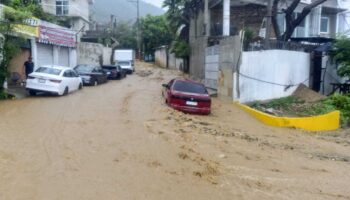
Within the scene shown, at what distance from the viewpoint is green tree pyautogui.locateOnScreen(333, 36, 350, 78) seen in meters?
25.9

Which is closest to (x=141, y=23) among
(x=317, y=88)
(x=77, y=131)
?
(x=317, y=88)

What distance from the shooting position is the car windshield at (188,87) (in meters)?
20.3

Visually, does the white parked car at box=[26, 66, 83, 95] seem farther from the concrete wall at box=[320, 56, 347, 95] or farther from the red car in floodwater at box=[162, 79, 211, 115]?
the concrete wall at box=[320, 56, 347, 95]

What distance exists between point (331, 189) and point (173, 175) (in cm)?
342

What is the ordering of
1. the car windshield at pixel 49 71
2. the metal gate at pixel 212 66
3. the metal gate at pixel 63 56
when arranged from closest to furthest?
the car windshield at pixel 49 71 → the metal gate at pixel 212 66 → the metal gate at pixel 63 56

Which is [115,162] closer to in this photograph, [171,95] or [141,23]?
[171,95]

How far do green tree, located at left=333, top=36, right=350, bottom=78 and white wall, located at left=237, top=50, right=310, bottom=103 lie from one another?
2.07m

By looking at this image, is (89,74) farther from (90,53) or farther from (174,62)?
(174,62)

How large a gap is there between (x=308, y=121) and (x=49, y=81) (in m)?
12.1

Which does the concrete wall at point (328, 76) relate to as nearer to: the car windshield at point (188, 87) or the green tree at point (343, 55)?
the green tree at point (343, 55)

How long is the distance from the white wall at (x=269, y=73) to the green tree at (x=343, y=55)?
2071mm

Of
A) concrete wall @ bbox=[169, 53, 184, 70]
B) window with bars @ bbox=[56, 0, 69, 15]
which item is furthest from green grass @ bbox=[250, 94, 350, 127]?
window with bars @ bbox=[56, 0, 69, 15]

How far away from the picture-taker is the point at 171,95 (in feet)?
64.9

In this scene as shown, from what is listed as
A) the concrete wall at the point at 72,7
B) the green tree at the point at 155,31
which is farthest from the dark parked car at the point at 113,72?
the green tree at the point at 155,31
